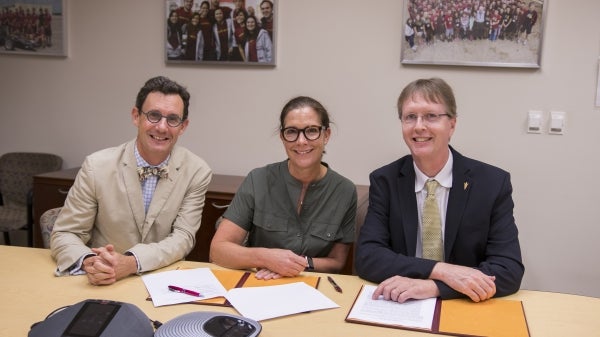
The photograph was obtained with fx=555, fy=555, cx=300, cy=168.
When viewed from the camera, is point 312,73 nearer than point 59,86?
Yes

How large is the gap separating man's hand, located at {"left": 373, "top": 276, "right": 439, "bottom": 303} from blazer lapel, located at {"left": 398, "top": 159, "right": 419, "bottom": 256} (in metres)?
0.28

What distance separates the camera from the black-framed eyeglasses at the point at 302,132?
6.97 feet

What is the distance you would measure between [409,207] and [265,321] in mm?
729

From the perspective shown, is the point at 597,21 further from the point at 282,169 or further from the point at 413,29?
the point at 282,169

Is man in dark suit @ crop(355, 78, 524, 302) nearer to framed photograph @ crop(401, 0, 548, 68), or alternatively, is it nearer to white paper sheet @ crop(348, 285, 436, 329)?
white paper sheet @ crop(348, 285, 436, 329)

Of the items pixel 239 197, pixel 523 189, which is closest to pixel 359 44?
pixel 523 189

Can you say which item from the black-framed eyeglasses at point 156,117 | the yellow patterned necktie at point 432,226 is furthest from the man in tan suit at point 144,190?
the yellow patterned necktie at point 432,226

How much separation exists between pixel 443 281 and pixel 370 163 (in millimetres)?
1962

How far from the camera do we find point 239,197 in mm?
2234

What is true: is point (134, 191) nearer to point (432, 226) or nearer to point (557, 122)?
point (432, 226)

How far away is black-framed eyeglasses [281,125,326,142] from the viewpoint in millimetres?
2125

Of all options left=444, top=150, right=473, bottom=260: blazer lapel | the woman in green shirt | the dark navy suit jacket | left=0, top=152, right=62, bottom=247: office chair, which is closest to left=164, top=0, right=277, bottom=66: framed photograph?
left=0, top=152, right=62, bottom=247: office chair

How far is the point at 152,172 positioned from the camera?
7.33 feet

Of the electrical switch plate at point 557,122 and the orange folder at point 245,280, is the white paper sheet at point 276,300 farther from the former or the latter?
the electrical switch plate at point 557,122
